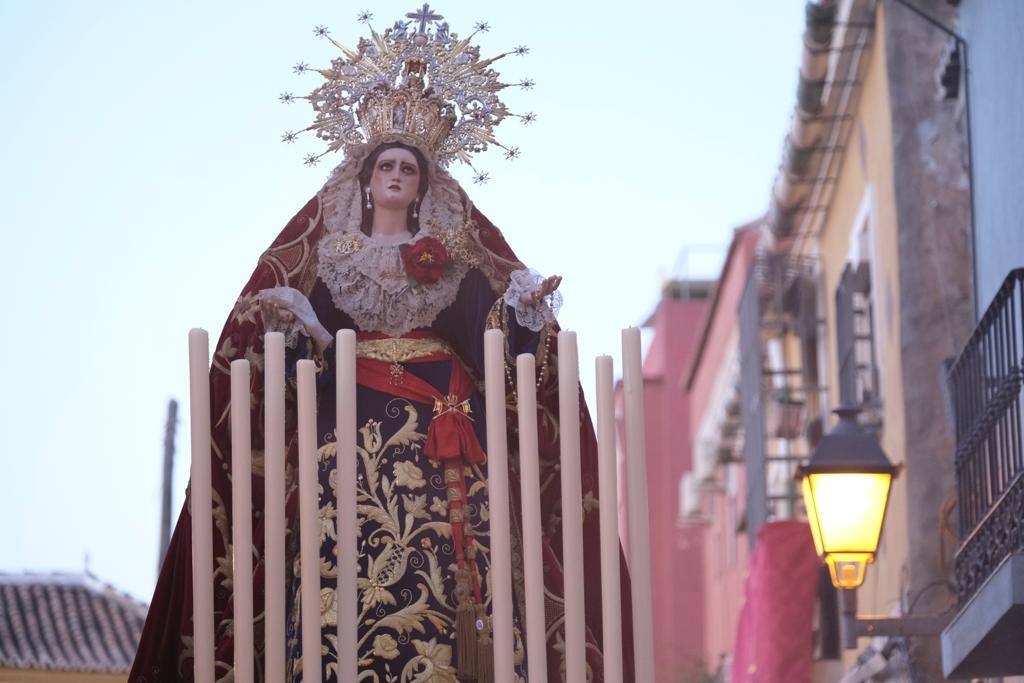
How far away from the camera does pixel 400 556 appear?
6.33 m

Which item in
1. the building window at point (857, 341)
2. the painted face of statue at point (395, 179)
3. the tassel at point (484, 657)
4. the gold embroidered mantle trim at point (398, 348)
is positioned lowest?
the tassel at point (484, 657)

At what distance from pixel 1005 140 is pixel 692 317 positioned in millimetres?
22378

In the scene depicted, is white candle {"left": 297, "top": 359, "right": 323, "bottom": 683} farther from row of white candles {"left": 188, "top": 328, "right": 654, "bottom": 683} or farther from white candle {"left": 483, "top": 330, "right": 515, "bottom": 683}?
white candle {"left": 483, "top": 330, "right": 515, "bottom": 683}

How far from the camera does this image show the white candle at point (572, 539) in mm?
5562

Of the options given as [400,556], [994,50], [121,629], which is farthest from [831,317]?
[400,556]

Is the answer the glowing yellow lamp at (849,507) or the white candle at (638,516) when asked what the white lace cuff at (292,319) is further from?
the glowing yellow lamp at (849,507)

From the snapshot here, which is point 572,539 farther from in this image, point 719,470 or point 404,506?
point 719,470

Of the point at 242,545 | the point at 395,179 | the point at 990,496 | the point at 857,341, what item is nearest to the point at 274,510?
the point at 242,545

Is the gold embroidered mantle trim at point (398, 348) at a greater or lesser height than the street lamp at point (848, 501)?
greater

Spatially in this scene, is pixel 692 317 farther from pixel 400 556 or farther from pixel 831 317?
pixel 400 556

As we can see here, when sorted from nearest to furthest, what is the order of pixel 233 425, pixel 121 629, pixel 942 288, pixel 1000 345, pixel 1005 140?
1. pixel 233 425
2. pixel 1000 345
3. pixel 1005 140
4. pixel 942 288
5. pixel 121 629

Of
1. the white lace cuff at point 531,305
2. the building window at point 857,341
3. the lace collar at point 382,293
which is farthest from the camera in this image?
the building window at point 857,341

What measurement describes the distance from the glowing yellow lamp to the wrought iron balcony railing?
49 cm

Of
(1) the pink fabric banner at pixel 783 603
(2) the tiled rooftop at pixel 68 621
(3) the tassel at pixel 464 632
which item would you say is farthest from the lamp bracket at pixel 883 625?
(2) the tiled rooftop at pixel 68 621
